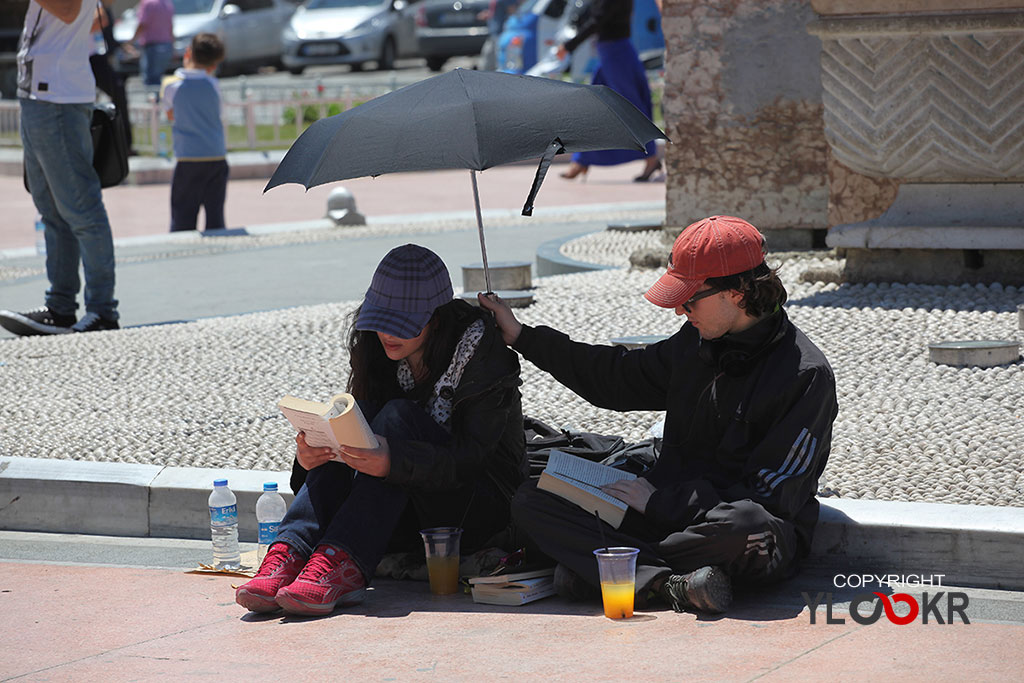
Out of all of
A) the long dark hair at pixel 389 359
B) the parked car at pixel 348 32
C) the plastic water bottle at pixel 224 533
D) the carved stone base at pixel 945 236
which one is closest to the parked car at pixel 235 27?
the parked car at pixel 348 32

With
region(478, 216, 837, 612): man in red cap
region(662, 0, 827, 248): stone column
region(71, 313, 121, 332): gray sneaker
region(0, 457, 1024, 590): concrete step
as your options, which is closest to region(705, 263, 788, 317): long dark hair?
region(478, 216, 837, 612): man in red cap

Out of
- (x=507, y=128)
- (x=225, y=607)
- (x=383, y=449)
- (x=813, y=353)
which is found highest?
(x=507, y=128)

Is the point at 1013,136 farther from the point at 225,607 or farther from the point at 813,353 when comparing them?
the point at 225,607

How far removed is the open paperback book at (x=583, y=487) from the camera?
160 inches

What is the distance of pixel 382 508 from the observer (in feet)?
13.7

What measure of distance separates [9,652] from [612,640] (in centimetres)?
148

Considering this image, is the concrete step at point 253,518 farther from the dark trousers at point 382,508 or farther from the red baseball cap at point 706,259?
the red baseball cap at point 706,259

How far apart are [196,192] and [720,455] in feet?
30.0

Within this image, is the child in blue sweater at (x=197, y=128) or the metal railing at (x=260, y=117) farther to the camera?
the metal railing at (x=260, y=117)

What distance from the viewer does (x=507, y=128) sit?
426 centimetres

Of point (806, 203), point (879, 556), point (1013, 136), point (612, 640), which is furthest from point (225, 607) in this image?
point (806, 203)

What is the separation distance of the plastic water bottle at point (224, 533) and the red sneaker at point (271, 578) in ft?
1.19

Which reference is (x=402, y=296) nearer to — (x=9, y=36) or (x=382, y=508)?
(x=382, y=508)

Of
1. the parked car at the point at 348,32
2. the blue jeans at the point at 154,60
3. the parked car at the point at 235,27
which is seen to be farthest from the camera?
the parked car at the point at 348,32
